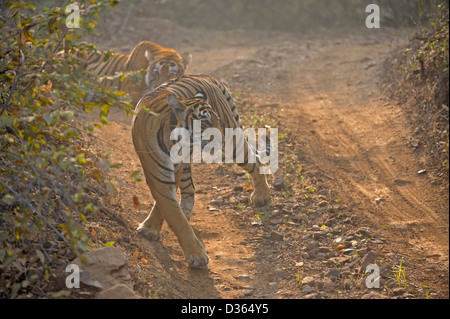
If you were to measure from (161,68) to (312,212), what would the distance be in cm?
432

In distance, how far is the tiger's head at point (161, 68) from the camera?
29.0 ft

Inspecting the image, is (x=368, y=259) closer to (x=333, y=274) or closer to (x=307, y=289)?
(x=333, y=274)

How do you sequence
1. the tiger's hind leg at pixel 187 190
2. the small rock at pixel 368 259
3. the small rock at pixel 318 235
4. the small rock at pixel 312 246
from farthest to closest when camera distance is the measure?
the tiger's hind leg at pixel 187 190 → the small rock at pixel 318 235 → the small rock at pixel 312 246 → the small rock at pixel 368 259

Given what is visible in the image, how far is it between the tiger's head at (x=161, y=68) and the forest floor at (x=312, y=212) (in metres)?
0.81

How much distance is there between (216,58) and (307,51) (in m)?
2.17

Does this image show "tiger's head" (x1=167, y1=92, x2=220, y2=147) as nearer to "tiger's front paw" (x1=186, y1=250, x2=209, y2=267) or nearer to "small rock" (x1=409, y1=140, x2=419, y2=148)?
"tiger's front paw" (x1=186, y1=250, x2=209, y2=267)

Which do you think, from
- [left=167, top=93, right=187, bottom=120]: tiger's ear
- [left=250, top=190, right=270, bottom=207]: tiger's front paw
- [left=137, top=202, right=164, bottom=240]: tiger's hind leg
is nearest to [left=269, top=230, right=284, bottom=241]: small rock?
[left=250, top=190, right=270, bottom=207]: tiger's front paw

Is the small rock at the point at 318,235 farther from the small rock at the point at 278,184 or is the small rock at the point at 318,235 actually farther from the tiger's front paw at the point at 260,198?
the small rock at the point at 278,184

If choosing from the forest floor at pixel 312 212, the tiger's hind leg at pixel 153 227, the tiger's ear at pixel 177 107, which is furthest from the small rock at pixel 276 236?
the tiger's ear at pixel 177 107

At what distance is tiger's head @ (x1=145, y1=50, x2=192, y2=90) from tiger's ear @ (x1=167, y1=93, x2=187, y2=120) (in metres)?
4.02

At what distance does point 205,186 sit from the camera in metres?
6.61

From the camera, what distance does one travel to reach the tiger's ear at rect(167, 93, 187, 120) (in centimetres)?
473

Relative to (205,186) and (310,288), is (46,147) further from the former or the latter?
(310,288)
